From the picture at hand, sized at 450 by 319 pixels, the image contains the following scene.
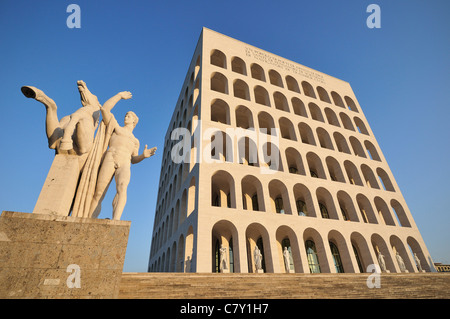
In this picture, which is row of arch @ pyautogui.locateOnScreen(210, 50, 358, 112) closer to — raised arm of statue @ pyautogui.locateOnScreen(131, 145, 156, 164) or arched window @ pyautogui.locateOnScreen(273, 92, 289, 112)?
arched window @ pyautogui.locateOnScreen(273, 92, 289, 112)

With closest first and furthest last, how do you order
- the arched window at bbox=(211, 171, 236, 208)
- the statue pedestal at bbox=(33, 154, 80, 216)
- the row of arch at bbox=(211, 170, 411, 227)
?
the statue pedestal at bbox=(33, 154, 80, 216) < the row of arch at bbox=(211, 170, 411, 227) < the arched window at bbox=(211, 171, 236, 208)

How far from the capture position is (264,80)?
24703mm

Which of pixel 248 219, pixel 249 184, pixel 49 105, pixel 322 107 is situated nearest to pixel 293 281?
pixel 248 219

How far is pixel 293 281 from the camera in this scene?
838 cm

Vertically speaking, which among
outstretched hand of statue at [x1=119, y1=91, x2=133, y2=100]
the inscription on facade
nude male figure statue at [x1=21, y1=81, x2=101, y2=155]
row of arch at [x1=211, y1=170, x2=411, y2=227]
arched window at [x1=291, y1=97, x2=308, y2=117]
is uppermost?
the inscription on facade

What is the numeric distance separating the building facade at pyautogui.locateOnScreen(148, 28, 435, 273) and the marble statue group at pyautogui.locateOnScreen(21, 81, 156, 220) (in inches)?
373

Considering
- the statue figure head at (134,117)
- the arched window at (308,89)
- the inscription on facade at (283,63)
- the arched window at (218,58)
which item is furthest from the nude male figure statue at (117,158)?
the arched window at (308,89)

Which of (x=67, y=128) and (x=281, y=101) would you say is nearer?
(x=67, y=128)

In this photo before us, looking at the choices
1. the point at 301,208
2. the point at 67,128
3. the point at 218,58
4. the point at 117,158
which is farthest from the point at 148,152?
the point at 218,58

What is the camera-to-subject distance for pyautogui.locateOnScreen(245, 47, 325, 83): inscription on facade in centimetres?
2620

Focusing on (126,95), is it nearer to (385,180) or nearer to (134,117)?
(134,117)

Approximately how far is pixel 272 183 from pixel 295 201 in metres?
3.04

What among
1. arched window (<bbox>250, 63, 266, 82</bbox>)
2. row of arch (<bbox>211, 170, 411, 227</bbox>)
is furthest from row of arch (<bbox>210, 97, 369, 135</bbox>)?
row of arch (<bbox>211, 170, 411, 227</bbox>)

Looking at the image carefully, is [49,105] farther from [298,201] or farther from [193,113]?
[298,201]
